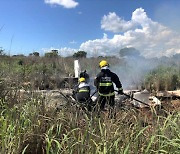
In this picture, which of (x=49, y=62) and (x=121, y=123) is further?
(x=49, y=62)

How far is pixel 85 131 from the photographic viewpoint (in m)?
3.57

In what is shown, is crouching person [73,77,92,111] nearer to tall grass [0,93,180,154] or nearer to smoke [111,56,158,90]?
tall grass [0,93,180,154]

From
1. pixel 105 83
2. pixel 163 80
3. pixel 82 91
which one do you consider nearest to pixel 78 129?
pixel 82 91

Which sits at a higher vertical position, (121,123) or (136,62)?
(136,62)

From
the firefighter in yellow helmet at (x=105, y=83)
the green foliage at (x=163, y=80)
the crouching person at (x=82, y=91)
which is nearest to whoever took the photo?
the crouching person at (x=82, y=91)

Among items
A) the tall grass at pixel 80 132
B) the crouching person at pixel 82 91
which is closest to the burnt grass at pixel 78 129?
the tall grass at pixel 80 132

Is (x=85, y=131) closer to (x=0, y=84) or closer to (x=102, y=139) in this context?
(x=102, y=139)

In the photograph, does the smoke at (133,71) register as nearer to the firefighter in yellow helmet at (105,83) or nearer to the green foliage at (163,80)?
the green foliage at (163,80)

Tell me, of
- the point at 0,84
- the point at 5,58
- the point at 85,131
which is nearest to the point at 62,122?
the point at 85,131

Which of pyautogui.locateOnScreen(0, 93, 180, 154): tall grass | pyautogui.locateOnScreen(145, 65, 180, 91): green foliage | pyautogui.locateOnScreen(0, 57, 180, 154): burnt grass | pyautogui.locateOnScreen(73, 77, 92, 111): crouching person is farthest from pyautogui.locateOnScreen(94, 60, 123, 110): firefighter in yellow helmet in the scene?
pyautogui.locateOnScreen(145, 65, 180, 91): green foliage

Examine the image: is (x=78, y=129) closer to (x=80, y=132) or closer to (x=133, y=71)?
(x=80, y=132)

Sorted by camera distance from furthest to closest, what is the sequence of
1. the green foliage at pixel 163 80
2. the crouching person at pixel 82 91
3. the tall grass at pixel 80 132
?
the green foliage at pixel 163 80 → the crouching person at pixel 82 91 → the tall grass at pixel 80 132

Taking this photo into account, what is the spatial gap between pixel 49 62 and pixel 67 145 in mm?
20884

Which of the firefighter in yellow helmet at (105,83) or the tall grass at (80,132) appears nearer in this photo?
the tall grass at (80,132)
